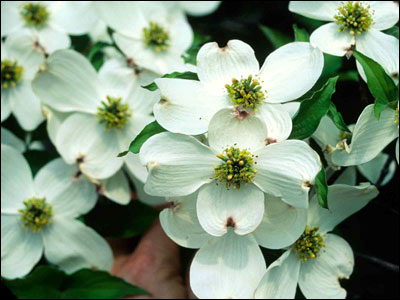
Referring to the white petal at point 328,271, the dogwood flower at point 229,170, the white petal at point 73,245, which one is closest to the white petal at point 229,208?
the dogwood flower at point 229,170

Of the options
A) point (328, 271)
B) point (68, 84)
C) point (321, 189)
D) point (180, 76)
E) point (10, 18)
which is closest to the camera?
point (321, 189)

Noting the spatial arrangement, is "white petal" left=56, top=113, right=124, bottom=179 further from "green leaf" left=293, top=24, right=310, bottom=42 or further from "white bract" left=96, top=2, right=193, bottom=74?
"green leaf" left=293, top=24, right=310, bottom=42

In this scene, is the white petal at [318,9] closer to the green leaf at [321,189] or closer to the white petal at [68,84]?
the green leaf at [321,189]

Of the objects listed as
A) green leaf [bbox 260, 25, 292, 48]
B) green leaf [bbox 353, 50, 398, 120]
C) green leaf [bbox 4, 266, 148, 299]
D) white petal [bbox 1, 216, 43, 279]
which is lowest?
green leaf [bbox 4, 266, 148, 299]

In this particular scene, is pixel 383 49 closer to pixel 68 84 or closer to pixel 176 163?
pixel 176 163

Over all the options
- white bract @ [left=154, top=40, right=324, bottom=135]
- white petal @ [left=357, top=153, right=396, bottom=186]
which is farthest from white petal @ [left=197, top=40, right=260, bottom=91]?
white petal @ [left=357, top=153, right=396, bottom=186]

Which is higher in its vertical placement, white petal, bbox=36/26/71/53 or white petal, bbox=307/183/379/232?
white petal, bbox=36/26/71/53

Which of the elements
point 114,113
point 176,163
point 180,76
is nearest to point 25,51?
point 114,113
